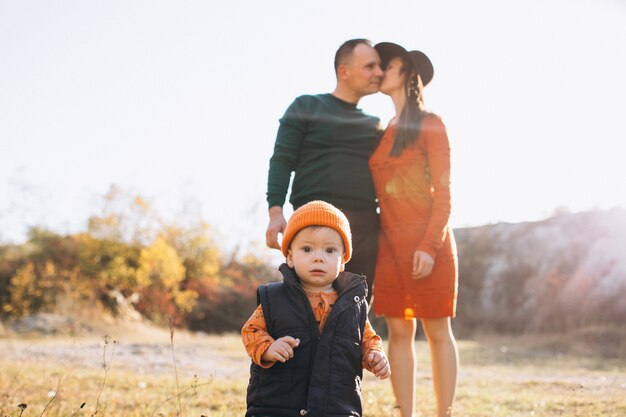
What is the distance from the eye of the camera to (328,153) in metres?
3.24

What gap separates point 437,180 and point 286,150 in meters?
0.85

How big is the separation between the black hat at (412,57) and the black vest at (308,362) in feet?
5.75

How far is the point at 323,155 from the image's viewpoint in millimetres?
3254

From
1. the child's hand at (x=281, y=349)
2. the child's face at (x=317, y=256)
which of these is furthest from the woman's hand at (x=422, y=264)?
the child's hand at (x=281, y=349)

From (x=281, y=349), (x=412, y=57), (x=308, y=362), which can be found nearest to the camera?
(x=281, y=349)

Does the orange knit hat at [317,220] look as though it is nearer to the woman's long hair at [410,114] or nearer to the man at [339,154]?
the man at [339,154]

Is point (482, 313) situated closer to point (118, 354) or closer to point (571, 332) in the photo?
point (571, 332)

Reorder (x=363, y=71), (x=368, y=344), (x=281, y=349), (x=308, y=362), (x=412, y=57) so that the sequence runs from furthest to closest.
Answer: (x=412, y=57) < (x=363, y=71) < (x=368, y=344) < (x=308, y=362) < (x=281, y=349)

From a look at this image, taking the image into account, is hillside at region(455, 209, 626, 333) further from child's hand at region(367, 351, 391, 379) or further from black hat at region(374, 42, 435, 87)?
child's hand at region(367, 351, 391, 379)

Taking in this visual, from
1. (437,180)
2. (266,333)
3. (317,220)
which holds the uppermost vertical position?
(437,180)

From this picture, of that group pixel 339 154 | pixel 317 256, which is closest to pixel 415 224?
pixel 339 154

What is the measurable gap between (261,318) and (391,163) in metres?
1.37

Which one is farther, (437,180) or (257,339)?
(437,180)

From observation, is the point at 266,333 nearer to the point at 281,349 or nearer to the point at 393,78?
the point at 281,349
